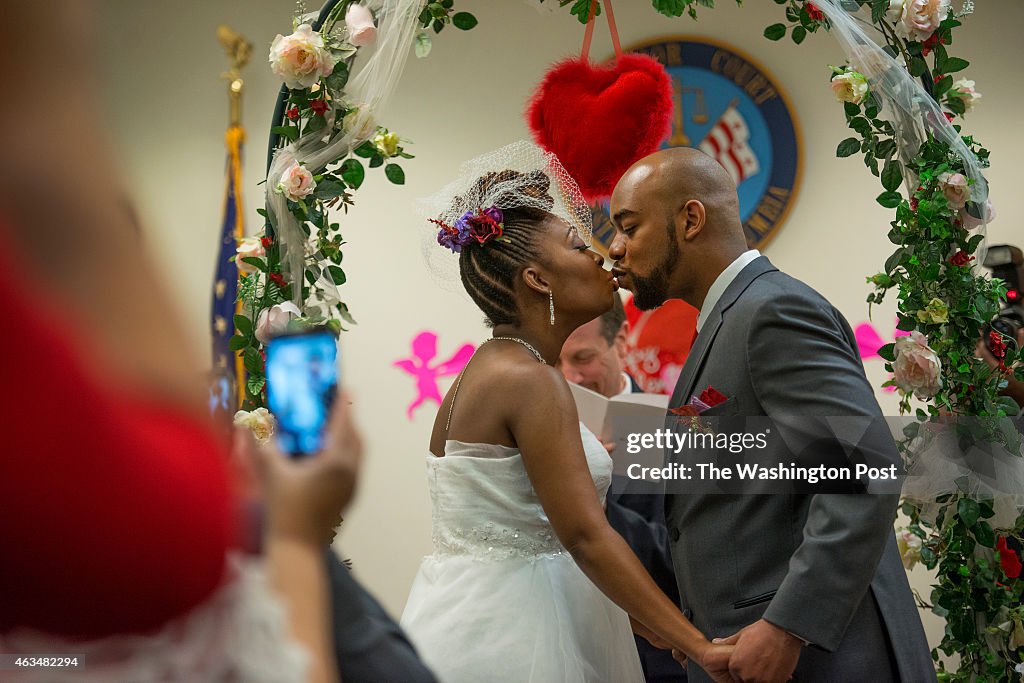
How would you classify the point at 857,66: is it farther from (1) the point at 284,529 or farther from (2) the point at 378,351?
(2) the point at 378,351

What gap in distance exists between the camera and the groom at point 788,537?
5.74ft

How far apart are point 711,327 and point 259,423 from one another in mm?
1049

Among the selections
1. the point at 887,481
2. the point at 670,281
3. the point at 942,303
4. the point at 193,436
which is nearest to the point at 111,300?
the point at 193,436

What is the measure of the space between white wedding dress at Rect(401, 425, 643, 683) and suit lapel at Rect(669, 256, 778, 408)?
0.89ft

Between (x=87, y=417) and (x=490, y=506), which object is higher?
(x=87, y=417)

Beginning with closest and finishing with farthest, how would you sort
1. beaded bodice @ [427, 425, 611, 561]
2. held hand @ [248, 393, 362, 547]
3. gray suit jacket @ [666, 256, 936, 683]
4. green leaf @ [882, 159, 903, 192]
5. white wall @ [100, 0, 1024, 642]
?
1. held hand @ [248, 393, 362, 547]
2. gray suit jacket @ [666, 256, 936, 683]
3. beaded bodice @ [427, 425, 611, 561]
4. green leaf @ [882, 159, 903, 192]
5. white wall @ [100, 0, 1024, 642]

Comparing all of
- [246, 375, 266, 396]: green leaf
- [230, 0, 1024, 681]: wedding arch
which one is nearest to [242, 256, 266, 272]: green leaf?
[230, 0, 1024, 681]: wedding arch

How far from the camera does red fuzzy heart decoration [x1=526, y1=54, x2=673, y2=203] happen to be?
8.39ft

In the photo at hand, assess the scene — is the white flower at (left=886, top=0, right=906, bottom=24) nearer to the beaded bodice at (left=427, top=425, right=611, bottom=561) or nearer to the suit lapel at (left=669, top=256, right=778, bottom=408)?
the suit lapel at (left=669, top=256, right=778, bottom=408)

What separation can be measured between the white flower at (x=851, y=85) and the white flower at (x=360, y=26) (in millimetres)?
1115

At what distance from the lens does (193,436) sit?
20.9 inches

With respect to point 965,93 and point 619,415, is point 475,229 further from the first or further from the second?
point 965,93

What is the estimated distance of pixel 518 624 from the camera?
6.61 ft

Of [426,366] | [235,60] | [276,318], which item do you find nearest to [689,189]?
[276,318]
